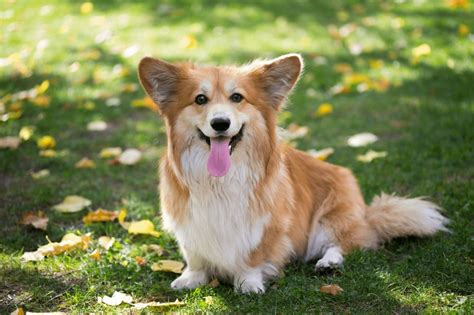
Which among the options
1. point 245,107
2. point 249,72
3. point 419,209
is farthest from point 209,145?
point 419,209

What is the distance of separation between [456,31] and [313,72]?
2.25 metres

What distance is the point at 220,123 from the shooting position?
301cm

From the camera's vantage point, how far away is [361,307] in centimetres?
287

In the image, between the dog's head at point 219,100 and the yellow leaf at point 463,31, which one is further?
the yellow leaf at point 463,31

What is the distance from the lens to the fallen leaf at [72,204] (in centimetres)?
419

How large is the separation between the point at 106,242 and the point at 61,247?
0.97ft

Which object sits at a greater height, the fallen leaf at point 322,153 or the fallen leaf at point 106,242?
the fallen leaf at point 106,242

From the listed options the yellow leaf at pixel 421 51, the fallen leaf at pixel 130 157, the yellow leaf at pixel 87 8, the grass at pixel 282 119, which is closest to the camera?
the grass at pixel 282 119

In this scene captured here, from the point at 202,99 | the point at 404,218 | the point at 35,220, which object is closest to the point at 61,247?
the point at 35,220

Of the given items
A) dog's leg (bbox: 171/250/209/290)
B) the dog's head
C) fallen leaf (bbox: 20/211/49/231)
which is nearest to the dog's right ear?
the dog's head

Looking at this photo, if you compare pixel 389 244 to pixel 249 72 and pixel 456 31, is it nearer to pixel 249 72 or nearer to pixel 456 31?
pixel 249 72

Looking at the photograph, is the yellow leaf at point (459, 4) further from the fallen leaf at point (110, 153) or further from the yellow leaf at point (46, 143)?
the yellow leaf at point (46, 143)

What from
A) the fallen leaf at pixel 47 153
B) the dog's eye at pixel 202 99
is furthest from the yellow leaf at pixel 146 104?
the dog's eye at pixel 202 99

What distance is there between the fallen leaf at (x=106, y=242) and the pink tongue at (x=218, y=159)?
982mm
